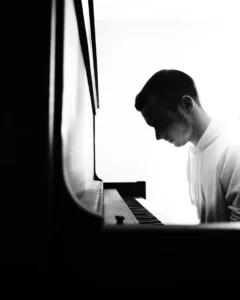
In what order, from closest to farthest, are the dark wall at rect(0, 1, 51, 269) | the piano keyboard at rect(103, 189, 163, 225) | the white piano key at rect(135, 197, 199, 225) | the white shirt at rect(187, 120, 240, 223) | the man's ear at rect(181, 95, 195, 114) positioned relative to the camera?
the dark wall at rect(0, 1, 51, 269) < the piano keyboard at rect(103, 189, 163, 225) < the white shirt at rect(187, 120, 240, 223) < the white piano key at rect(135, 197, 199, 225) < the man's ear at rect(181, 95, 195, 114)

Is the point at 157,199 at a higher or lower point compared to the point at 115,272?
lower

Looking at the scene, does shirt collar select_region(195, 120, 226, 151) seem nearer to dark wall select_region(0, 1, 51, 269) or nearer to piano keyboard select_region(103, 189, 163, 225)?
piano keyboard select_region(103, 189, 163, 225)

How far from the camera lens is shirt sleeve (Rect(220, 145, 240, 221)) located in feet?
3.38

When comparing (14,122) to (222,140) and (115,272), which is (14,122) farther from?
(222,140)

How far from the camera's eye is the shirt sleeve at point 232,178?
1.03 m

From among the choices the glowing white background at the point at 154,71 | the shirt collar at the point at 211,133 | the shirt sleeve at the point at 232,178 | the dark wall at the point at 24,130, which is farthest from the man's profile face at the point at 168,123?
the glowing white background at the point at 154,71

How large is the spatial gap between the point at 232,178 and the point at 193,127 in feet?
1.54

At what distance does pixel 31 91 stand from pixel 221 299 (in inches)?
17.4

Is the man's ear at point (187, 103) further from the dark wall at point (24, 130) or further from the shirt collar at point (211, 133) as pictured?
the dark wall at point (24, 130)

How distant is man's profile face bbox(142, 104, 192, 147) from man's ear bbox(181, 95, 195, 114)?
0.14ft

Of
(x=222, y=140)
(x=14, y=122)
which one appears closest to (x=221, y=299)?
(x=14, y=122)

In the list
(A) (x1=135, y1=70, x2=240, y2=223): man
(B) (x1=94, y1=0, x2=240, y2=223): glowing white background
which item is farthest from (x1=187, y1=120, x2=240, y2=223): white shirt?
(B) (x1=94, y1=0, x2=240, y2=223): glowing white background

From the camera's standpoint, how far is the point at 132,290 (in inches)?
17.6

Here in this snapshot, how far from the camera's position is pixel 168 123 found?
142 cm
